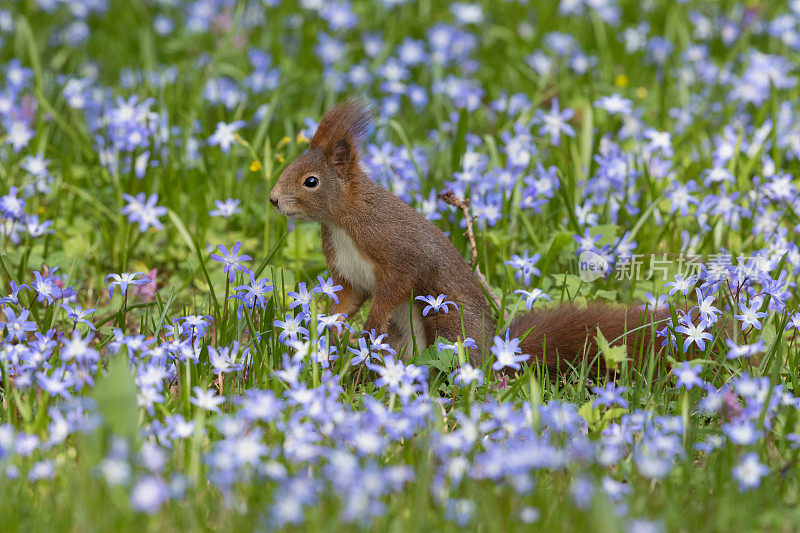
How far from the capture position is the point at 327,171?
3176 mm

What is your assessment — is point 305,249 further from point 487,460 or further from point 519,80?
point 519,80

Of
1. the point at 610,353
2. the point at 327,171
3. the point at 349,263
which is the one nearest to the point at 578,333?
the point at 610,353

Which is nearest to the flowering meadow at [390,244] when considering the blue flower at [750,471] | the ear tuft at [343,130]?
the blue flower at [750,471]

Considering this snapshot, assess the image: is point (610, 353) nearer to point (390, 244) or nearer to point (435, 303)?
point (435, 303)

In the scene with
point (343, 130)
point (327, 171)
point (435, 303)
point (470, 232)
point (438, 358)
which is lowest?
point (438, 358)

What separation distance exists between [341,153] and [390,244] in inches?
14.0

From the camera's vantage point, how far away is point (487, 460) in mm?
2062

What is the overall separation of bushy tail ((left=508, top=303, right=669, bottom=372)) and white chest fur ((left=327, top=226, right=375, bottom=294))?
1.70ft

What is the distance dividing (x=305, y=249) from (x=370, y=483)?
220 cm

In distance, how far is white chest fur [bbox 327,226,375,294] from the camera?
3.19m

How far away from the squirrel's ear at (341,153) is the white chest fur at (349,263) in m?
0.22

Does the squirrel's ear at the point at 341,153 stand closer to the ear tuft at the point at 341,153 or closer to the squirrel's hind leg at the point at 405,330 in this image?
the ear tuft at the point at 341,153

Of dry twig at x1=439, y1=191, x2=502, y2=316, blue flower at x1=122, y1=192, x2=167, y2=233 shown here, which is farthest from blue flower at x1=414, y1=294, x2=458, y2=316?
blue flower at x1=122, y1=192, x2=167, y2=233

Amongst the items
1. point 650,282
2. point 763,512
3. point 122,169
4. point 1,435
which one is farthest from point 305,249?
point 763,512
